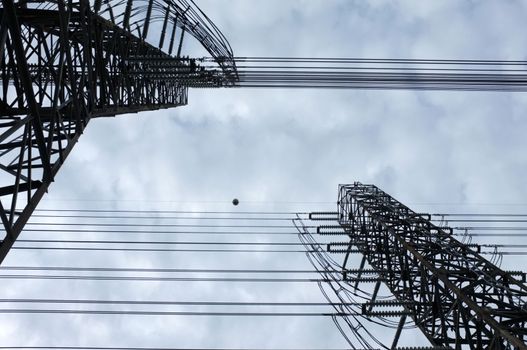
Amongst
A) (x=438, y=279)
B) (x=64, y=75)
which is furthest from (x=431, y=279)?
(x=64, y=75)

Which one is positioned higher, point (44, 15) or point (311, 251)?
point (44, 15)

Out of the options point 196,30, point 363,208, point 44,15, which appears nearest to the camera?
point 44,15

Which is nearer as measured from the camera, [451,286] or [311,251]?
[451,286]

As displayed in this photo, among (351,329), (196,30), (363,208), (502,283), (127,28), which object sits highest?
(196,30)

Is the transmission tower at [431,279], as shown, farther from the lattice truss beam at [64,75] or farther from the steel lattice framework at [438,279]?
the lattice truss beam at [64,75]

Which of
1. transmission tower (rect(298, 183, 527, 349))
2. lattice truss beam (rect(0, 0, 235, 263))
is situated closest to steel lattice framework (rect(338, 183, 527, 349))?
transmission tower (rect(298, 183, 527, 349))

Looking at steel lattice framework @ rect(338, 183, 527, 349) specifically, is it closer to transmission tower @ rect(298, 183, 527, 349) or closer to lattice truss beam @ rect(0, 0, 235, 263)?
transmission tower @ rect(298, 183, 527, 349)

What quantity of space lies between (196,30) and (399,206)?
30.6 ft

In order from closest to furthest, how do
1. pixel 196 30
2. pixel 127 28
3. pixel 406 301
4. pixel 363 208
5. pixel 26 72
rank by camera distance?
pixel 26 72, pixel 406 301, pixel 127 28, pixel 363 208, pixel 196 30

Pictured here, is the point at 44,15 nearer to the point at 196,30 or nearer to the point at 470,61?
the point at 196,30

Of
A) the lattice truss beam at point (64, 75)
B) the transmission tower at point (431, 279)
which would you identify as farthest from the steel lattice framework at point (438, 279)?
the lattice truss beam at point (64, 75)

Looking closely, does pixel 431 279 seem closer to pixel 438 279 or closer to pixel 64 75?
pixel 438 279

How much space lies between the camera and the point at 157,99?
2144 centimetres

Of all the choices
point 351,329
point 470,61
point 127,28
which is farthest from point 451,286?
point 127,28
